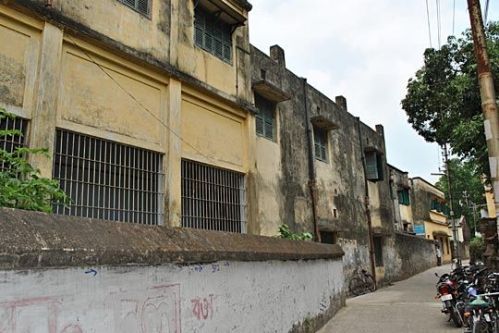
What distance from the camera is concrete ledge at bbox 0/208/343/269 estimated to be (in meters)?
2.94

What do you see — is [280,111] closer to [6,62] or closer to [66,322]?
[6,62]

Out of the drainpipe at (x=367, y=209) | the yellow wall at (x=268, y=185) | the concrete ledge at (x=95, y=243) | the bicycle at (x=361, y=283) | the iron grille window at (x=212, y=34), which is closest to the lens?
the concrete ledge at (x=95, y=243)

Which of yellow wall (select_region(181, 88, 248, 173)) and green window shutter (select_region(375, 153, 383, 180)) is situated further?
green window shutter (select_region(375, 153, 383, 180))

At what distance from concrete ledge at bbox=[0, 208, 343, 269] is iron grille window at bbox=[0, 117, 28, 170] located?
7.70 ft

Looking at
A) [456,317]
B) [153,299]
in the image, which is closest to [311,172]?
[456,317]

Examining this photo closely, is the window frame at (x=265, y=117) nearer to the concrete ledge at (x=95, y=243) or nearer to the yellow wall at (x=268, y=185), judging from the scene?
the yellow wall at (x=268, y=185)

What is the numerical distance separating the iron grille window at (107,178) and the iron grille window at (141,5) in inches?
96.0

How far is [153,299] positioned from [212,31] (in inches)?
262

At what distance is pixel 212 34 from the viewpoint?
30.1 ft

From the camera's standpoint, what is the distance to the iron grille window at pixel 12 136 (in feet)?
17.3

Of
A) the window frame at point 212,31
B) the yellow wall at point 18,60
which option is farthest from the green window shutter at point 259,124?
the yellow wall at point 18,60

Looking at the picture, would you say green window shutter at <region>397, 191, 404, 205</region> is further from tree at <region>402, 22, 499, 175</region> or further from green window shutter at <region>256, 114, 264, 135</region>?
green window shutter at <region>256, 114, 264, 135</region>

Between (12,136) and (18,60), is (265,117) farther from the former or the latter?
(12,136)

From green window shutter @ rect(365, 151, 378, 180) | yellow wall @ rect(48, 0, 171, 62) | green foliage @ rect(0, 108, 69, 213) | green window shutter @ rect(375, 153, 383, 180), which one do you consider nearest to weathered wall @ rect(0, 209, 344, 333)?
green foliage @ rect(0, 108, 69, 213)
